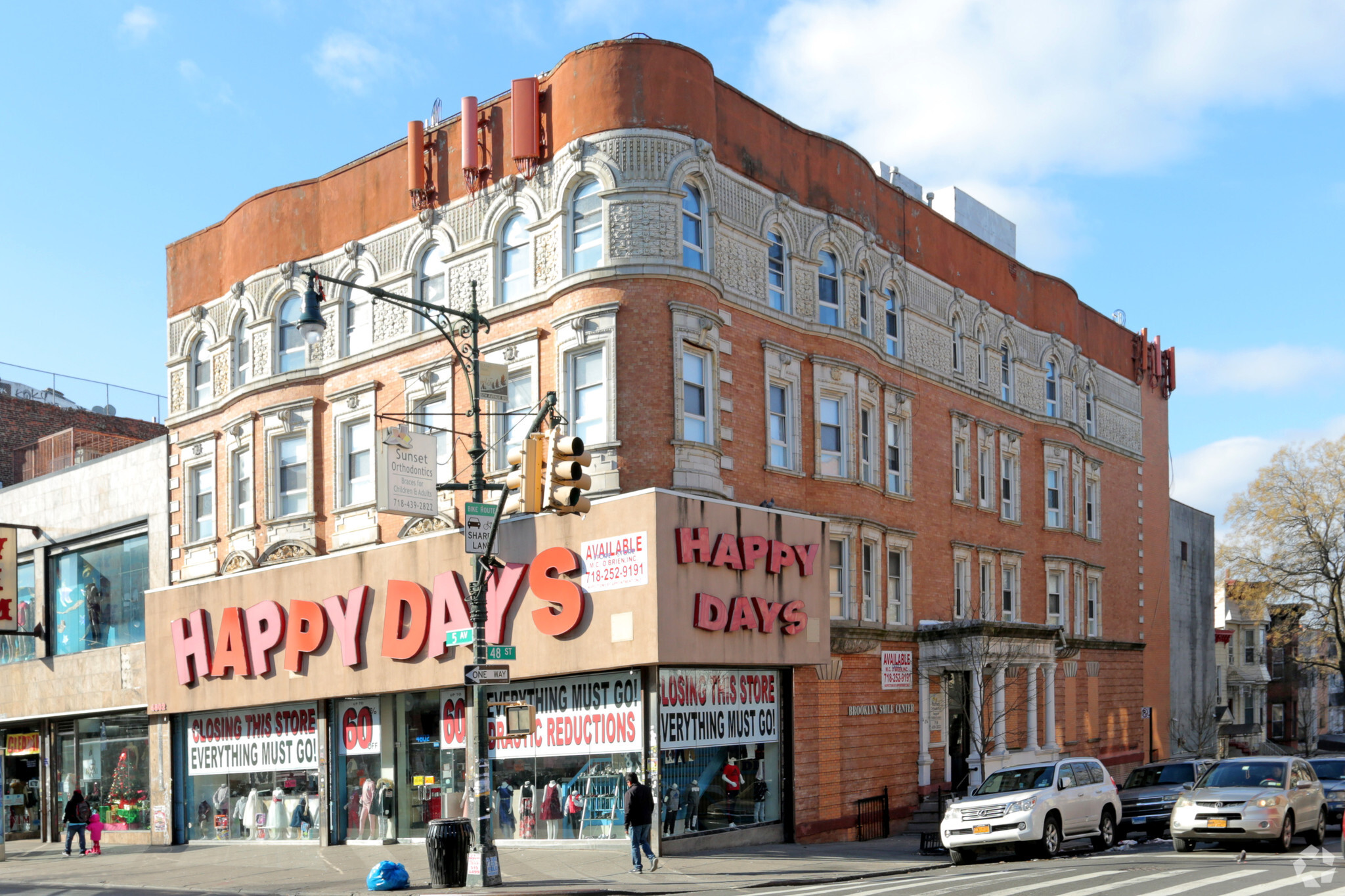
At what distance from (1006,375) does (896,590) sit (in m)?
10.7

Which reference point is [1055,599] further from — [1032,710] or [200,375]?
[200,375]

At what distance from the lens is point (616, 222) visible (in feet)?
88.3

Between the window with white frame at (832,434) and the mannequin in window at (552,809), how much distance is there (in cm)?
978

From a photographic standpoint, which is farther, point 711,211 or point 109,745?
point 109,745

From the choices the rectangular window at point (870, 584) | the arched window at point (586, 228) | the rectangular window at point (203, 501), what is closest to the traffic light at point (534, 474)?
the arched window at point (586, 228)

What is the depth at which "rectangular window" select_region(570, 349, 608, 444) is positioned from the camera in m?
26.7

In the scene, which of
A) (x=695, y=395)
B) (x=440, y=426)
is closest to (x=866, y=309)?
(x=695, y=395)

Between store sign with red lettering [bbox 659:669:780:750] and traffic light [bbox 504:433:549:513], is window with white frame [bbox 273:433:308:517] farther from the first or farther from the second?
traffic light [bbox 504:433:549:513]

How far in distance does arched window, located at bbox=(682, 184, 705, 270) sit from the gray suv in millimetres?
14539

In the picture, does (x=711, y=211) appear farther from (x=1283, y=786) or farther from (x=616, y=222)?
(x=1283, y=786)

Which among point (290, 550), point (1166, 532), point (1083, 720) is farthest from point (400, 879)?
point (1166, 532)

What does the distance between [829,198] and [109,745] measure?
85.9 feet

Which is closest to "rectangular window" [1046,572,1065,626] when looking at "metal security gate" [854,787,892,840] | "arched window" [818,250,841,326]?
"metal security gate" [854,787,892,840]

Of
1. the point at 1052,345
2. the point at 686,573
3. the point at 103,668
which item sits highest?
the point at 1052,345
